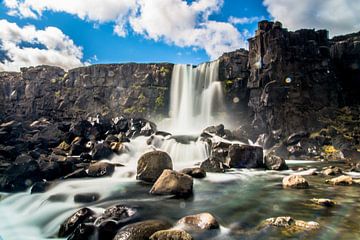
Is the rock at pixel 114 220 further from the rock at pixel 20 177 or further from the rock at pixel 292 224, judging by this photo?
the rock at pixel 20 177

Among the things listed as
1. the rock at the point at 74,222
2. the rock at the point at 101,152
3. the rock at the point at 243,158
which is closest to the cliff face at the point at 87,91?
the rock at the point at 101,152

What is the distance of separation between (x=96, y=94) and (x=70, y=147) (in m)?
44.0

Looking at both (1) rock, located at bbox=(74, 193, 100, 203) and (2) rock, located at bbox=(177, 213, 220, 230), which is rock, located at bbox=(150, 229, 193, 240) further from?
(1) rock, located at bbox=(74, 193, 100, 203)

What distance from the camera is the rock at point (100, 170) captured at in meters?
21.5

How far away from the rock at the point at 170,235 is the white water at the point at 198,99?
155 feet

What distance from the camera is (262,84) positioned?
50125mm

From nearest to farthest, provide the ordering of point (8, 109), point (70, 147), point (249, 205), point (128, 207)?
point (128, 207)
point (249, 205)
point (70, 147)
point (8, 109)

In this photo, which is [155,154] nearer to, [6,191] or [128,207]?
[128,207]

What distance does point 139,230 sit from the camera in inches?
359

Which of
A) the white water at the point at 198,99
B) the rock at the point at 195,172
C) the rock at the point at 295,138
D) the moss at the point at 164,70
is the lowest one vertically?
the rock at the point at 195,172

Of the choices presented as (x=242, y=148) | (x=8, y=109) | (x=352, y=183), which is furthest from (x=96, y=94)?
(x=352, y=183)

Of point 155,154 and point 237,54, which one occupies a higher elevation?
point 237,54

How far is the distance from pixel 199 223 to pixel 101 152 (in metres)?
21.7

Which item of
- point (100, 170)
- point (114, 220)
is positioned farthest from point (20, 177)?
point (114, 220)
